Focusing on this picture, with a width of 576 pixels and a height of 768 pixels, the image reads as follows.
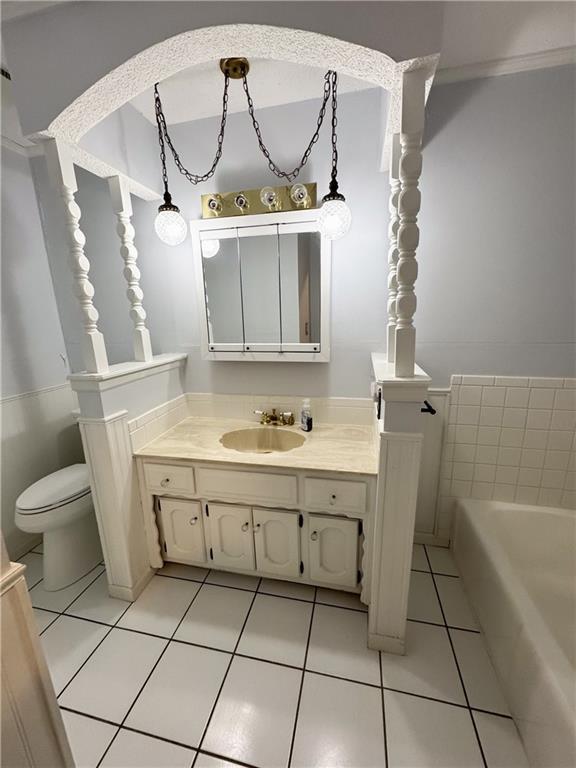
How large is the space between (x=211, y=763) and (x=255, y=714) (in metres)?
0.17

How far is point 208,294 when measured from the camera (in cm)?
169

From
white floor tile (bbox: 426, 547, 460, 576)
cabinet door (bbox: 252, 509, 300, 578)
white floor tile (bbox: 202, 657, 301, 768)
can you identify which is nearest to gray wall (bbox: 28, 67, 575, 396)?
cabinet door (bbox: 252, 509, 300, 578)

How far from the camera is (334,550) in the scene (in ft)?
4.34

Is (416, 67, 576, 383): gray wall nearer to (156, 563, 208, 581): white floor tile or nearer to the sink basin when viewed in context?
the sink basin

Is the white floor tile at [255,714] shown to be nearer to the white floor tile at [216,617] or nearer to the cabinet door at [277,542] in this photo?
the white floor tile at [216,617]

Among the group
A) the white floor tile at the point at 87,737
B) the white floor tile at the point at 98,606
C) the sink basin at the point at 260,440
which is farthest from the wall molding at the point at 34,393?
the white floor tile at the point at 87,737

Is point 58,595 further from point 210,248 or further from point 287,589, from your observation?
point 210,248

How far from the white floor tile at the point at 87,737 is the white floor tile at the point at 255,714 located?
1.07 ft

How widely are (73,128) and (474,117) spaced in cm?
163

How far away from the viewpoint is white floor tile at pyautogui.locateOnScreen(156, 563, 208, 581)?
1564 mm

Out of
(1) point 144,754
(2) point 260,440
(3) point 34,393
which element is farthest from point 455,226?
(3) point 34,393

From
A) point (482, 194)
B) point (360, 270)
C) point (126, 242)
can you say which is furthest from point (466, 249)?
point (126, 242)

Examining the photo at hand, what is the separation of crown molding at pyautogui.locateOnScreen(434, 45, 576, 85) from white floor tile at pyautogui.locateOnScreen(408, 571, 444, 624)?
7.54 feet

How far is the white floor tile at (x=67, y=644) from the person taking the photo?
1.16 meters
